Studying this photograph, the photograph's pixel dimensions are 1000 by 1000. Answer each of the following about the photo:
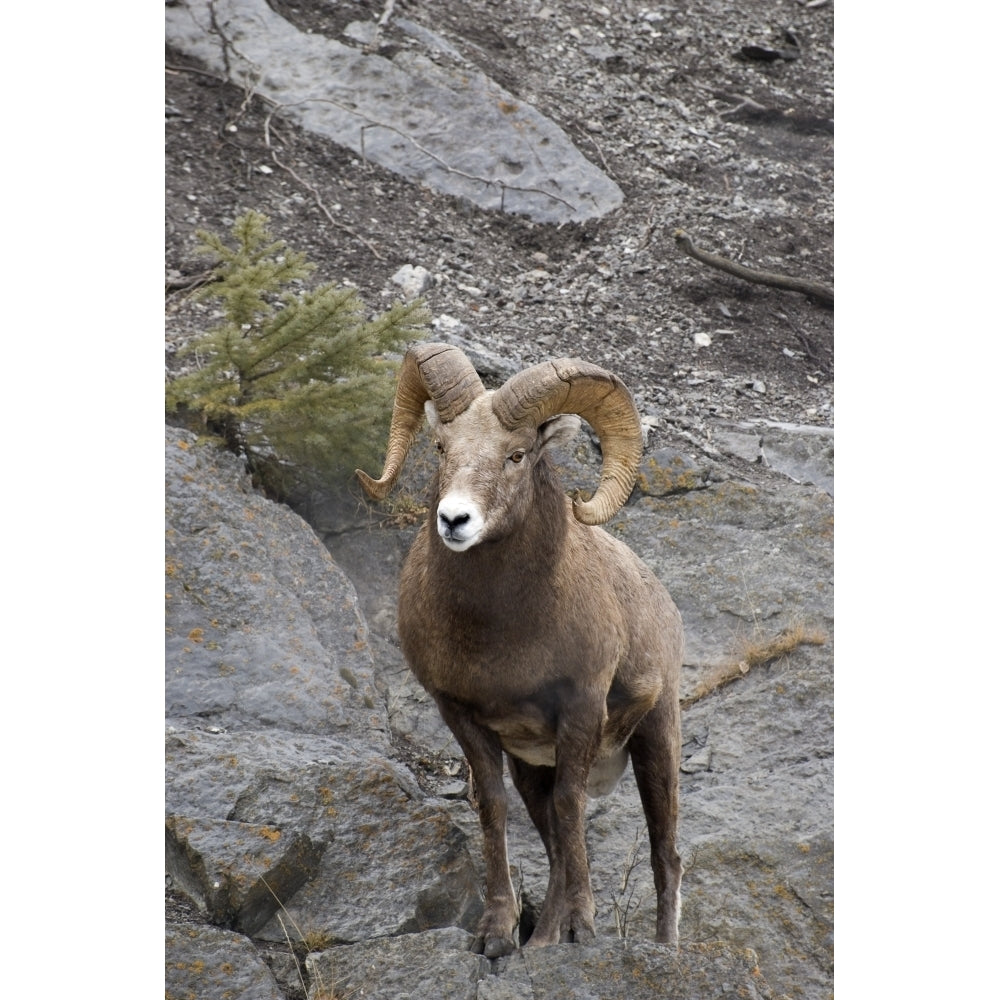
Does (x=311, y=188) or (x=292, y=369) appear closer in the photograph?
(x=292, y=369)

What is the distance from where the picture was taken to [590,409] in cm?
635

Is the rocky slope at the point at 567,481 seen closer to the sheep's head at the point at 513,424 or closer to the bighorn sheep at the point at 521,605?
the bighorn sheep at the point at 521,605

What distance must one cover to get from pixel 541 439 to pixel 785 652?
305cm

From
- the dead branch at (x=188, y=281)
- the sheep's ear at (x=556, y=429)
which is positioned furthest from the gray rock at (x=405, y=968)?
the dead branch at (x=188, y=281)

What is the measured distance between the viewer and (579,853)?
Result: 6.46m

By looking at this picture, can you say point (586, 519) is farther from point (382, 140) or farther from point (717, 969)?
point (382, 140)

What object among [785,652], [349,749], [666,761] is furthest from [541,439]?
[785,652]

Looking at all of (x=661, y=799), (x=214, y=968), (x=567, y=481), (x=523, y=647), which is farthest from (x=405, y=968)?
(x=567, y=481)

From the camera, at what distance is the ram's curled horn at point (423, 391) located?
625 cm

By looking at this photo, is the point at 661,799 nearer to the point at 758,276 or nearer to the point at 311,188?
the point at 758,276

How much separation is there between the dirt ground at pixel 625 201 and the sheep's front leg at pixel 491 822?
11.4 feet

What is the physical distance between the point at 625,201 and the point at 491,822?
17.5ft

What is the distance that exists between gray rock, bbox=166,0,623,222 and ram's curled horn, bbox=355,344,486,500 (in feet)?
12.9

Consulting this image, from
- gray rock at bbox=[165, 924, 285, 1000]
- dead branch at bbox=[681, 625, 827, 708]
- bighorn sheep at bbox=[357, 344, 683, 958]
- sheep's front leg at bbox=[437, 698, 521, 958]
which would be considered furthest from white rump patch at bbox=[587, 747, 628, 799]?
gray rock at bbox=[165, 924, 285, 1000]
